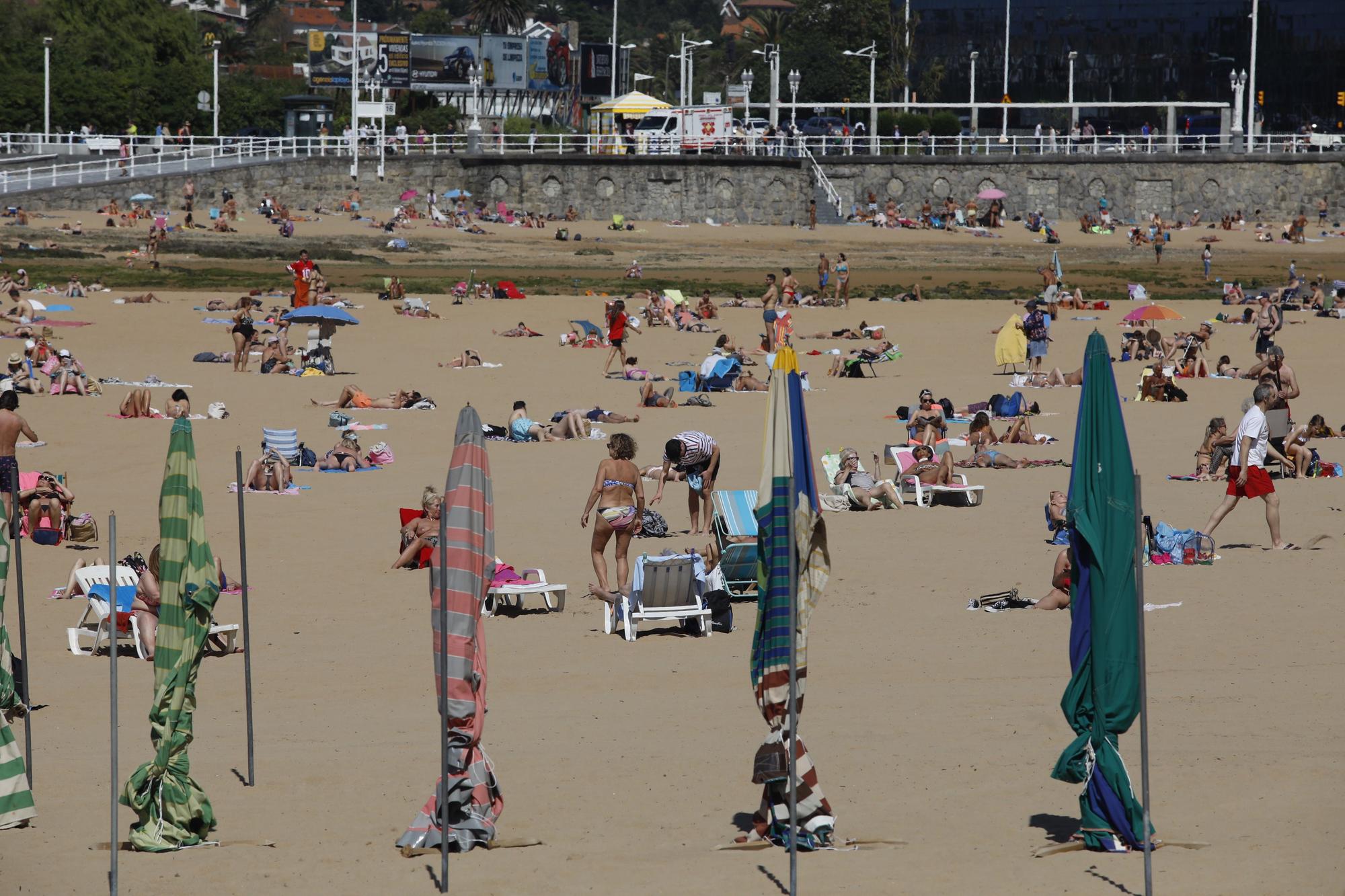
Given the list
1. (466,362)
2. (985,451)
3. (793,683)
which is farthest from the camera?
(466,362)

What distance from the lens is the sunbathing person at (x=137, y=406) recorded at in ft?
58.9

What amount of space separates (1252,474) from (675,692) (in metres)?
5.26

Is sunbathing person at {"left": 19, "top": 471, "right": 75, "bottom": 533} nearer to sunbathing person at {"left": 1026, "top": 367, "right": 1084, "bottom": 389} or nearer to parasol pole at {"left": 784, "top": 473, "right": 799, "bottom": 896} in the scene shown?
parasol pole at {"left": 784, "top": 473, "right": 799, "bottom": 896}

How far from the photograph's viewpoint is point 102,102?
53156mm

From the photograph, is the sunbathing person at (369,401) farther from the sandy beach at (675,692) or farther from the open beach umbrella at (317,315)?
the open beach umbrella at (317,315)

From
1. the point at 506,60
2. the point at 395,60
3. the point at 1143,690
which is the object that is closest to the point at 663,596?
the point at 1143,690

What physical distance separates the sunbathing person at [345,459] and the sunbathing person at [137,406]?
3.23 m

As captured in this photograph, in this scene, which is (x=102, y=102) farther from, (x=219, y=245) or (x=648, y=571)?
(x=648, y=571)

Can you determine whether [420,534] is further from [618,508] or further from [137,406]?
[137,406]

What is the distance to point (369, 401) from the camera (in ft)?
63.0

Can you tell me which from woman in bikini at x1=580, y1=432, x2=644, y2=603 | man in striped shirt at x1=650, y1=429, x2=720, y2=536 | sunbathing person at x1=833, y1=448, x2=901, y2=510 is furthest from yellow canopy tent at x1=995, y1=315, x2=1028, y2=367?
woman in bikini at x1=580, y1=432, x2=644, y2=603

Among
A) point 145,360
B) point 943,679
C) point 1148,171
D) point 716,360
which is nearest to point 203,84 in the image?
point 1148,171

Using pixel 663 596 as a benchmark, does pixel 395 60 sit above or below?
above

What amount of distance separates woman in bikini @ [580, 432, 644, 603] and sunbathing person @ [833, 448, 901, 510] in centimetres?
369
